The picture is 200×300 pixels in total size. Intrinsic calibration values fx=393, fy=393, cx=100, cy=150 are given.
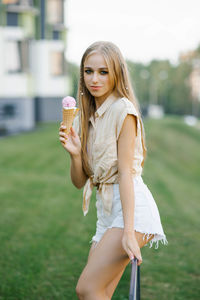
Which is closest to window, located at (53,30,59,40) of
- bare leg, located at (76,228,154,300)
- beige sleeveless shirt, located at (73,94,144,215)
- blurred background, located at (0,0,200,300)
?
blurred background, located at (0,0,200,300)

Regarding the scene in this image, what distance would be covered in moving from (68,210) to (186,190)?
6.22m

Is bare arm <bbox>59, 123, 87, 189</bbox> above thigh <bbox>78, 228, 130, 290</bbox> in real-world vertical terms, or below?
above

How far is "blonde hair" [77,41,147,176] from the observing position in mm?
2605

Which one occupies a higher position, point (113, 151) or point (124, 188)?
point (113, 151)

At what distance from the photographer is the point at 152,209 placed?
259 centimetres

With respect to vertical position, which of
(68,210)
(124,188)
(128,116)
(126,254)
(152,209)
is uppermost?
(128,116)

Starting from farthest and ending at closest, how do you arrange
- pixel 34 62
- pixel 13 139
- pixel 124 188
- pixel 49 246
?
pixel 34 62, pixel 13 139, pixel 49 246, pixel 124 188

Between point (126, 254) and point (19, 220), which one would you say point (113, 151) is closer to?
point (126, 254)

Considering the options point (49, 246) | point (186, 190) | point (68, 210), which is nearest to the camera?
point (49, 246)

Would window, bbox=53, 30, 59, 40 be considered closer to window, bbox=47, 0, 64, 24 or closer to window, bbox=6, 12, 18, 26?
window, bbox=47, 0, 64, 24

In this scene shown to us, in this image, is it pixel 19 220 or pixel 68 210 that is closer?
pixel 19 220

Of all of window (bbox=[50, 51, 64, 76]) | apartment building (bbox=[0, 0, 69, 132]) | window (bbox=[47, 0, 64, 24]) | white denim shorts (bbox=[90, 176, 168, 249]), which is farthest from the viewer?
window (bbox=[50, 51, 64, 76])

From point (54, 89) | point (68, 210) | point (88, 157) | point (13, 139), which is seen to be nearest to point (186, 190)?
point (68, 210)

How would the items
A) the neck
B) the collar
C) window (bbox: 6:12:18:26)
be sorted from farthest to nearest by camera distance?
window (bbox: 6:12:18:26)
the neck
the collar
